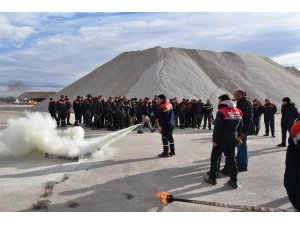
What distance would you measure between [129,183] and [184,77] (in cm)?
3443

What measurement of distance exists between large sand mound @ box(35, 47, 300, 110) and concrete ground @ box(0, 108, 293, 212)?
26.4 metres

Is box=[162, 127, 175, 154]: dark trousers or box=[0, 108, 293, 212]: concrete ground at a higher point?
box=[162, 127, 175, 154]: dark trousers

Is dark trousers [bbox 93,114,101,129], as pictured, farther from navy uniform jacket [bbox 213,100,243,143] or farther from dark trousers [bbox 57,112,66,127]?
navy uniform jacket [bbox 213,100,243,143]

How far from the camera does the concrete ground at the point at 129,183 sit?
18.4ft

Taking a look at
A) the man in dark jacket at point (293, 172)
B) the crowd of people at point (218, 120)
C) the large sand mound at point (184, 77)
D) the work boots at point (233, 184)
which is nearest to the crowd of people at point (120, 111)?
the crowd of people at point (218, 120)

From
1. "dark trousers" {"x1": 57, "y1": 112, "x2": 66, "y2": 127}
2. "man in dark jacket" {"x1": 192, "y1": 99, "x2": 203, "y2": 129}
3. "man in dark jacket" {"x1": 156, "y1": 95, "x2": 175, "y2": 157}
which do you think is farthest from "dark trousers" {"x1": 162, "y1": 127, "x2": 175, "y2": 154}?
"dark trousers" {"x1": 57, "y1": 112, "x2": 66, "y2": 127}

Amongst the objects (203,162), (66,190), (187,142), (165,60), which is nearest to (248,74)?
(165,60)

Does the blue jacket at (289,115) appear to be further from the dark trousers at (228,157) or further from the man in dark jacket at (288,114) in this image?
the dark trousers at (228,157)

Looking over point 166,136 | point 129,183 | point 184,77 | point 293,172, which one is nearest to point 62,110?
point 166,136

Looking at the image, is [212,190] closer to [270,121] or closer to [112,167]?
[112,167]

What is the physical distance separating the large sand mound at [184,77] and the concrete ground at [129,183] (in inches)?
1039

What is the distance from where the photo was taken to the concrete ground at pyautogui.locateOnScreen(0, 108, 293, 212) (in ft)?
18.4

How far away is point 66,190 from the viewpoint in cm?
630

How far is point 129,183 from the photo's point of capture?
6836 millimetres
